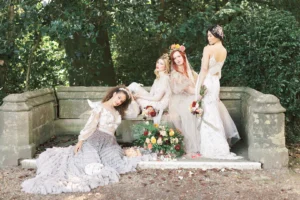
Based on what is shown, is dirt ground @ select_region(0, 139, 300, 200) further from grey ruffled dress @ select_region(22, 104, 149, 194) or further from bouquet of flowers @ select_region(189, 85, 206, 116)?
bouquet of flowers @ select_region(189, 85, 206, 116)

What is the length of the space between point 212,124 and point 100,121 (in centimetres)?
171

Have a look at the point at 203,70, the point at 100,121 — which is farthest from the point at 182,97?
the point at 100,121

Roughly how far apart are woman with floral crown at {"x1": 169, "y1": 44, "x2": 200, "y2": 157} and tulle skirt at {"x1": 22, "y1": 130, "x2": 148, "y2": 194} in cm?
99

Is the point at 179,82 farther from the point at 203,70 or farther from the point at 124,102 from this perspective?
the point at 124,102

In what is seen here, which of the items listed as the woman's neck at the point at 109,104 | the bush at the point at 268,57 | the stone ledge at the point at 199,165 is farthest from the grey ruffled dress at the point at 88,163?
the bush at the point at 268,57

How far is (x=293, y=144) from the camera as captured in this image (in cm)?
750

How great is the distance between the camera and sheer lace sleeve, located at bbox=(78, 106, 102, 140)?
5.80 metres

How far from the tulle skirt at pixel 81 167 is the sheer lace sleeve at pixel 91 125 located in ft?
0.34

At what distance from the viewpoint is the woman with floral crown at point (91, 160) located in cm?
508

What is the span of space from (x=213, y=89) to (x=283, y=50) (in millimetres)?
1814

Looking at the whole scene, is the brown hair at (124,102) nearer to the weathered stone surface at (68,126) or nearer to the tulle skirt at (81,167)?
the tulle skirt at (81,167)

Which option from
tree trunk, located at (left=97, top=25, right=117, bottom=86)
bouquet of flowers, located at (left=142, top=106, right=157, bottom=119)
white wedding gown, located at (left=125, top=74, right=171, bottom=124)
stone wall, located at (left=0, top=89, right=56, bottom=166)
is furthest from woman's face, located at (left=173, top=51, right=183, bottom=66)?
tree trunk, located at (left=97, top=25, right=117, bottom=86)

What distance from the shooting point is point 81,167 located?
5.53 m

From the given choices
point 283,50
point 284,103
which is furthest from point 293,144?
point 283,50
